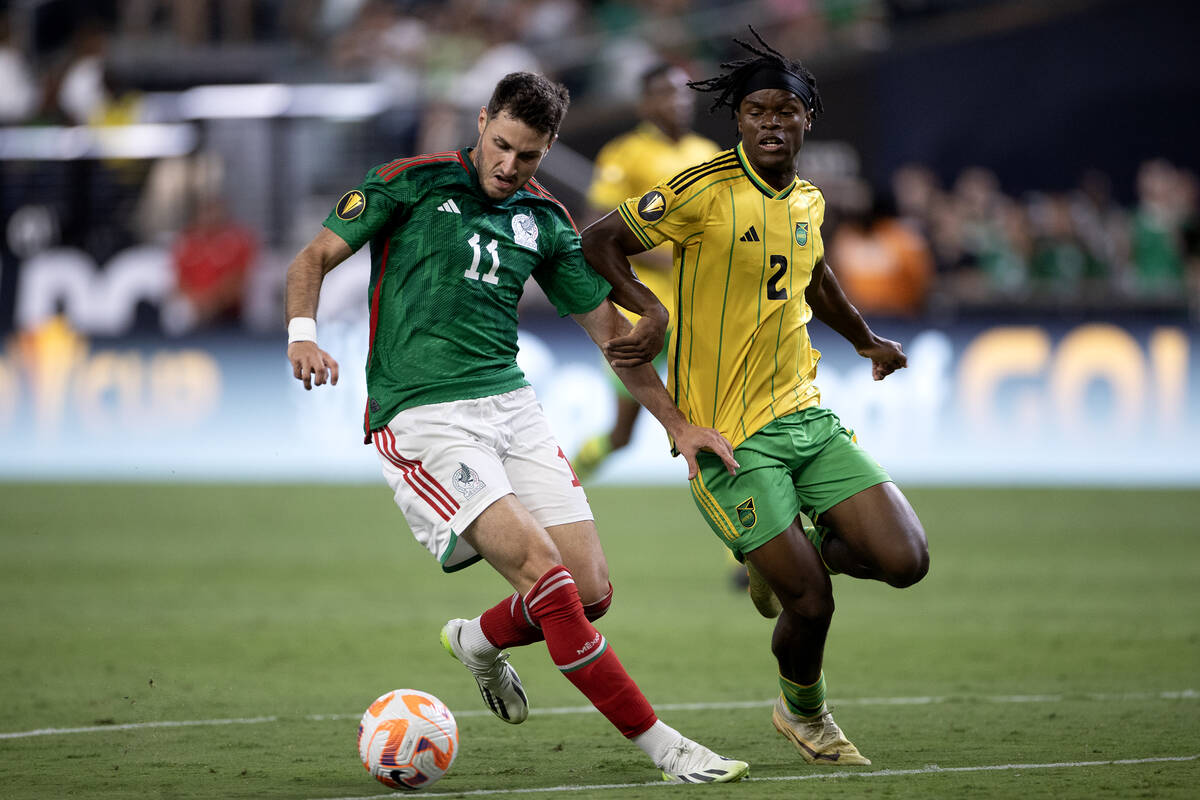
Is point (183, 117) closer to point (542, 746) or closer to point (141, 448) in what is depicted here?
point (141, 448)

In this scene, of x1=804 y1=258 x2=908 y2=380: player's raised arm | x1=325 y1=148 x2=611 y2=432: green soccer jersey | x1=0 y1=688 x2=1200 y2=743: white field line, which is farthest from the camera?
x1=0 y1=688 x2=1200 y2=743: white field line

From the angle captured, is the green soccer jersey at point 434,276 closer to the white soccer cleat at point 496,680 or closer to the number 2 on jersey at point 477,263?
the number 2 on jersey at point 477,263

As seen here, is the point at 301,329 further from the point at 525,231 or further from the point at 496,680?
the point at 496,680

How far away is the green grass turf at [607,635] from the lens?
18.9ft

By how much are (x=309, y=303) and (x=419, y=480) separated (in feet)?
2.36

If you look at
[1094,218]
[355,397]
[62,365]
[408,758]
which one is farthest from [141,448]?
[408,758]

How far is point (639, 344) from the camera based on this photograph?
5746 millimetres

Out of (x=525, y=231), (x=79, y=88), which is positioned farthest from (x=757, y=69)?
(x=79, y=88)

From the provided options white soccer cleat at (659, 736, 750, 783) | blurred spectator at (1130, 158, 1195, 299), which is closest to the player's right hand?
white soccer cleat at (659, 736, 750, 783)

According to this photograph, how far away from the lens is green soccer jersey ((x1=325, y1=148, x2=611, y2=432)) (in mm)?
5734

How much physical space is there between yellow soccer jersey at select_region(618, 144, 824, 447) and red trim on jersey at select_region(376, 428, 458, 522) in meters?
1.05

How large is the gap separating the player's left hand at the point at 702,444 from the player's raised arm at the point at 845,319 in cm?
78

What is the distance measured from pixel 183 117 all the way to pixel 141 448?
15.7 ft

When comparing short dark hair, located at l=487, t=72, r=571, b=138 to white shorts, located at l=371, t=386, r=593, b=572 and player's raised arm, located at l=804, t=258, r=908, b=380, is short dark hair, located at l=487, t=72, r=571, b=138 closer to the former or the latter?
white shorts, located at l=371, t=386, r=593, b=572
